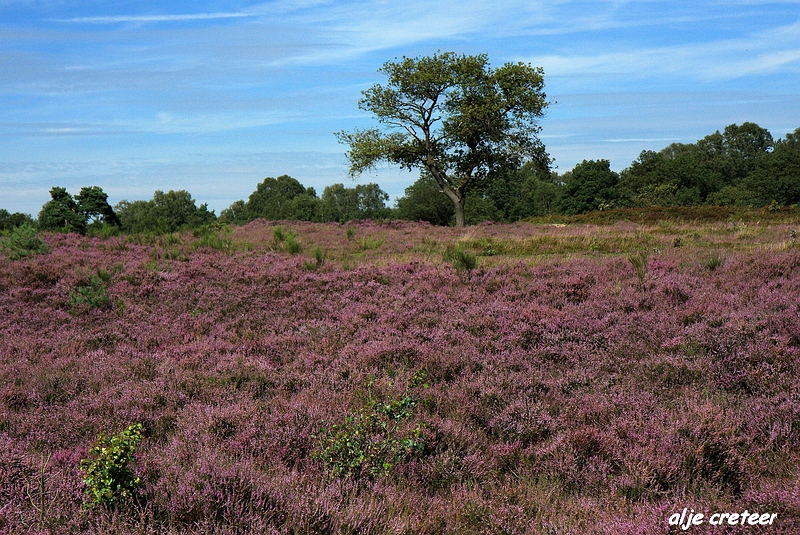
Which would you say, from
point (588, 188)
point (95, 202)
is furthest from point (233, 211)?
point (95, 202)

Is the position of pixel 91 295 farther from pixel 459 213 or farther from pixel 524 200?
pixel 524 200

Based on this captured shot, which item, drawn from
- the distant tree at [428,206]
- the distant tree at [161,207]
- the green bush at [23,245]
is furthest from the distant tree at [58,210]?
the distant tree at [428,206]

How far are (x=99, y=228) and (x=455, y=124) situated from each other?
2371 centimetres

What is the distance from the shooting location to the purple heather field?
354 cm

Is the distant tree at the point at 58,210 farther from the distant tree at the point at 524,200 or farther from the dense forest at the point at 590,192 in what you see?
the distant tree at the point at 524,200

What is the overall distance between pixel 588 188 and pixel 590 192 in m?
0.79

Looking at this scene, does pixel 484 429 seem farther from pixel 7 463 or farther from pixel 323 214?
pixel 323 214

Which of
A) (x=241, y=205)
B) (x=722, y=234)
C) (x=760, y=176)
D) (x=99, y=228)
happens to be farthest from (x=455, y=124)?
(x=241, y=205)

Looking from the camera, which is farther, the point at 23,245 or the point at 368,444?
the point at 23,245

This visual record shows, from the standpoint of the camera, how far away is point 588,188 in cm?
8012

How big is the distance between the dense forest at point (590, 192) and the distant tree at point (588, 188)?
0.50ft

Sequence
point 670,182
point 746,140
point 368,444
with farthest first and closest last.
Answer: point 746,140
point 670,182
point 368,444

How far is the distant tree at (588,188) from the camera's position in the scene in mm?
79750

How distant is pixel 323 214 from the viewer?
294 ft
